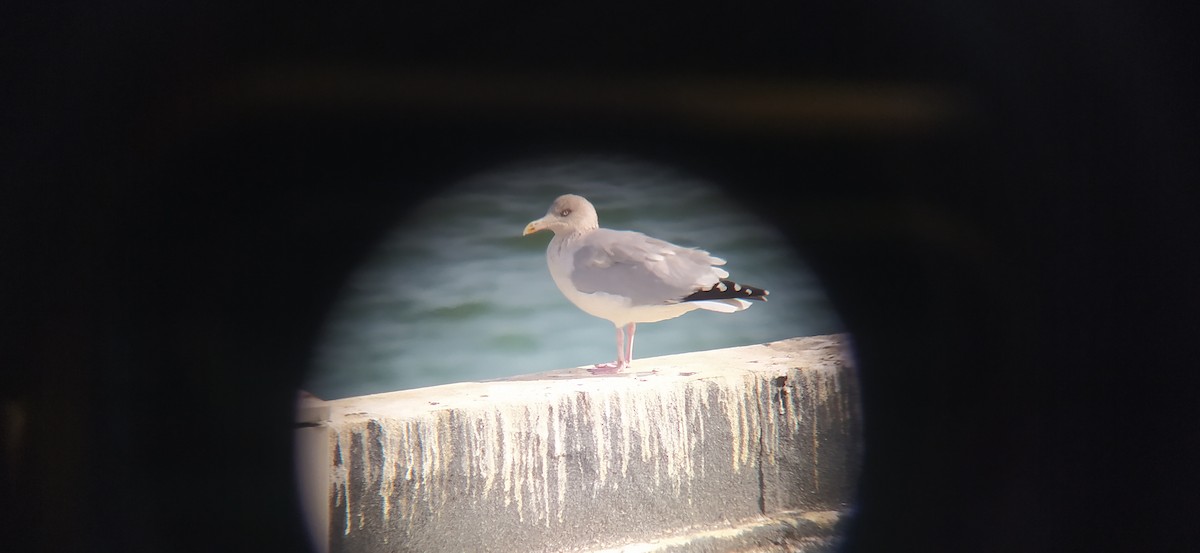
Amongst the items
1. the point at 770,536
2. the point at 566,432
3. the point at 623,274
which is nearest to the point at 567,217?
the point at 623,274

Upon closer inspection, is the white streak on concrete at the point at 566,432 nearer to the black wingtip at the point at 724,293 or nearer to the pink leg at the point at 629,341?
the pink leg at the point at 629,341

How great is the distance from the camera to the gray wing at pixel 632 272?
1.65m

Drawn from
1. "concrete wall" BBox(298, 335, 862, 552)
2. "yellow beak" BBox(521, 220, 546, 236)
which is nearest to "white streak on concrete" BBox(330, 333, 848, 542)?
"concrete wall" BBox(298, 335, 862, 552)

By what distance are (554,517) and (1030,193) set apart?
50.0 inches

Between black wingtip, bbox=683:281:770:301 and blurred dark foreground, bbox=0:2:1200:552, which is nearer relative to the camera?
blurred dark foreground, bbox=0:2:1200:552

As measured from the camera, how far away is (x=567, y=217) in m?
1.68

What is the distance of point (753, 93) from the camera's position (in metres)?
1.79

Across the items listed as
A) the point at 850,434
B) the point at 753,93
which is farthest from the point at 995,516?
the point at 753,93

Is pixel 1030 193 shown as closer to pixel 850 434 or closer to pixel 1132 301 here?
pixel 1132 301

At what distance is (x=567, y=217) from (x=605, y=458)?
1.83 ft

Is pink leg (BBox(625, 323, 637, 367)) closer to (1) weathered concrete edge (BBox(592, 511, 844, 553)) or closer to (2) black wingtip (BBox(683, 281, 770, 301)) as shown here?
(2) black wingtip (BBox(683, 281, 770, 301))

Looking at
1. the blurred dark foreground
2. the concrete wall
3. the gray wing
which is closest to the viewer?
the blurred dark foreground

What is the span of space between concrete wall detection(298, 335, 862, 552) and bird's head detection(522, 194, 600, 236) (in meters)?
0.34

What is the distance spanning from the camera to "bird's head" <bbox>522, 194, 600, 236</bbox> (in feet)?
5.51
